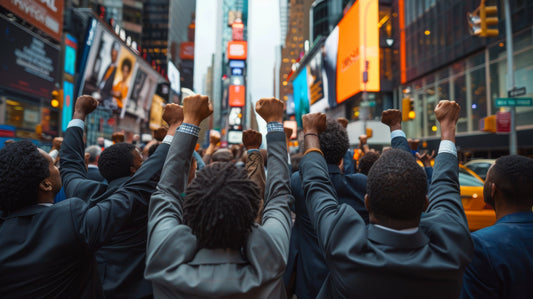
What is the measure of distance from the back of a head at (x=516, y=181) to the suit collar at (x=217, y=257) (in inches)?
69.3

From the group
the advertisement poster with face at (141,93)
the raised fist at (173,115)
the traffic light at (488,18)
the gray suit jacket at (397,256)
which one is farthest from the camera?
the advertisement poster with face at (141,93)

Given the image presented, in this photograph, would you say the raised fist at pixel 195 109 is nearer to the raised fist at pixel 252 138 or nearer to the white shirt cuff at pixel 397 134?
the raised fist at pixel 252 138

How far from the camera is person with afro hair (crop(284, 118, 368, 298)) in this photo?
2.49m

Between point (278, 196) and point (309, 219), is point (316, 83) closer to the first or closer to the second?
point (309, 219)

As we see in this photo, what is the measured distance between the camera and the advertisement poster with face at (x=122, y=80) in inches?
1444

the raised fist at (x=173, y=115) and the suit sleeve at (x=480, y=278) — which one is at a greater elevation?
the raised fist at (x=173, y=115)

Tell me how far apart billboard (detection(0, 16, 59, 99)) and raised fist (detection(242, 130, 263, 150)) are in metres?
22.8

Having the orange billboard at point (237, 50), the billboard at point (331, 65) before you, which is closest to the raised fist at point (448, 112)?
the billboard at point (331, 65)

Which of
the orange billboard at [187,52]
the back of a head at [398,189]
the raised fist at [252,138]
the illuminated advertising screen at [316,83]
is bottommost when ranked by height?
the back of a head at [398,189]

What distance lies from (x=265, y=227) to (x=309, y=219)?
106 centimetres

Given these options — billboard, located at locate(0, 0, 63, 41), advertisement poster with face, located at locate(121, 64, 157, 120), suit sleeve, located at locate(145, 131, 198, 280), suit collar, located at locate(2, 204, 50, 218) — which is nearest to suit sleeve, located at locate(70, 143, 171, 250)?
suit collar, located at locate(2, 204, 50, 218)

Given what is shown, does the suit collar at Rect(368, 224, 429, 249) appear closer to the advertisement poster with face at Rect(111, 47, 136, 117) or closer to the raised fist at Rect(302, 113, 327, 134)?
the raised fist at Rect(302, 113, 327, 134)

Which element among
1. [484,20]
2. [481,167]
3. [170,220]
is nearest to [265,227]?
[170,220]

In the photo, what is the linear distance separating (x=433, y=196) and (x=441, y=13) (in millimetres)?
31327
